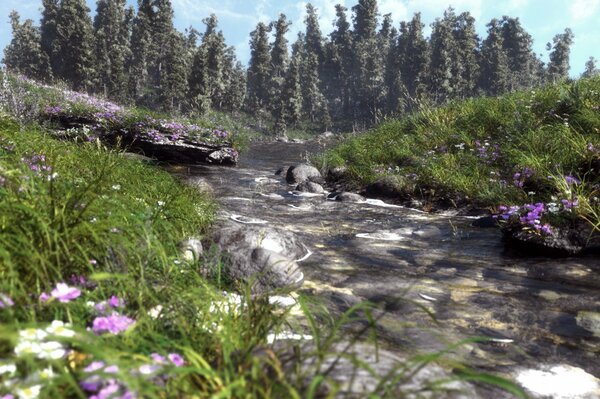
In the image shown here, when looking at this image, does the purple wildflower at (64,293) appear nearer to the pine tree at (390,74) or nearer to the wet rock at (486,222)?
the wet rock at (486,222)

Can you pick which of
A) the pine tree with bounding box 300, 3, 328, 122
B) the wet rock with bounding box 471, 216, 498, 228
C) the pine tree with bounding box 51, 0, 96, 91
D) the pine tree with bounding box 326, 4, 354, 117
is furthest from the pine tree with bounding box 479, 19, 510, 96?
the wet rock with bounding box 471, 216, 498, 228

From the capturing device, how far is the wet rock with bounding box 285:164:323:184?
1295 cm

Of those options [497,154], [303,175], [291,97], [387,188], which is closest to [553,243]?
[497,154]

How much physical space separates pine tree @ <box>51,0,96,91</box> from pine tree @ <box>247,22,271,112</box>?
26.7 m

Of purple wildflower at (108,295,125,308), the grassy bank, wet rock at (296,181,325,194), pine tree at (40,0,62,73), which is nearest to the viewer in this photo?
purple wildflower at (108,295,125,308)

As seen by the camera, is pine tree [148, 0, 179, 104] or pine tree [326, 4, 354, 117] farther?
pine tree [326, 4, 354, 117]

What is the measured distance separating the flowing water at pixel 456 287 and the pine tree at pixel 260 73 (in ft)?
217

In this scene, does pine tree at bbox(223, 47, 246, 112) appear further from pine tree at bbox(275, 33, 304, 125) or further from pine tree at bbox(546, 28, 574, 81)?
pine tree at bbox(546, 28, 574, 81)

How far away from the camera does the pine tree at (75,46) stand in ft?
157

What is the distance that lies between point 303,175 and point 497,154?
576cm

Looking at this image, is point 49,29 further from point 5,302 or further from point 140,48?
point 5,302

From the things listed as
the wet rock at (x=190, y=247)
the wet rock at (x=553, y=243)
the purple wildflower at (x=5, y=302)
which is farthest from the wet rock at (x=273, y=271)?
the wet rock at (x=553, y=243)

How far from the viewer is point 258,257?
3.96m

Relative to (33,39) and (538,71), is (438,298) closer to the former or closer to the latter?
(33,39)
